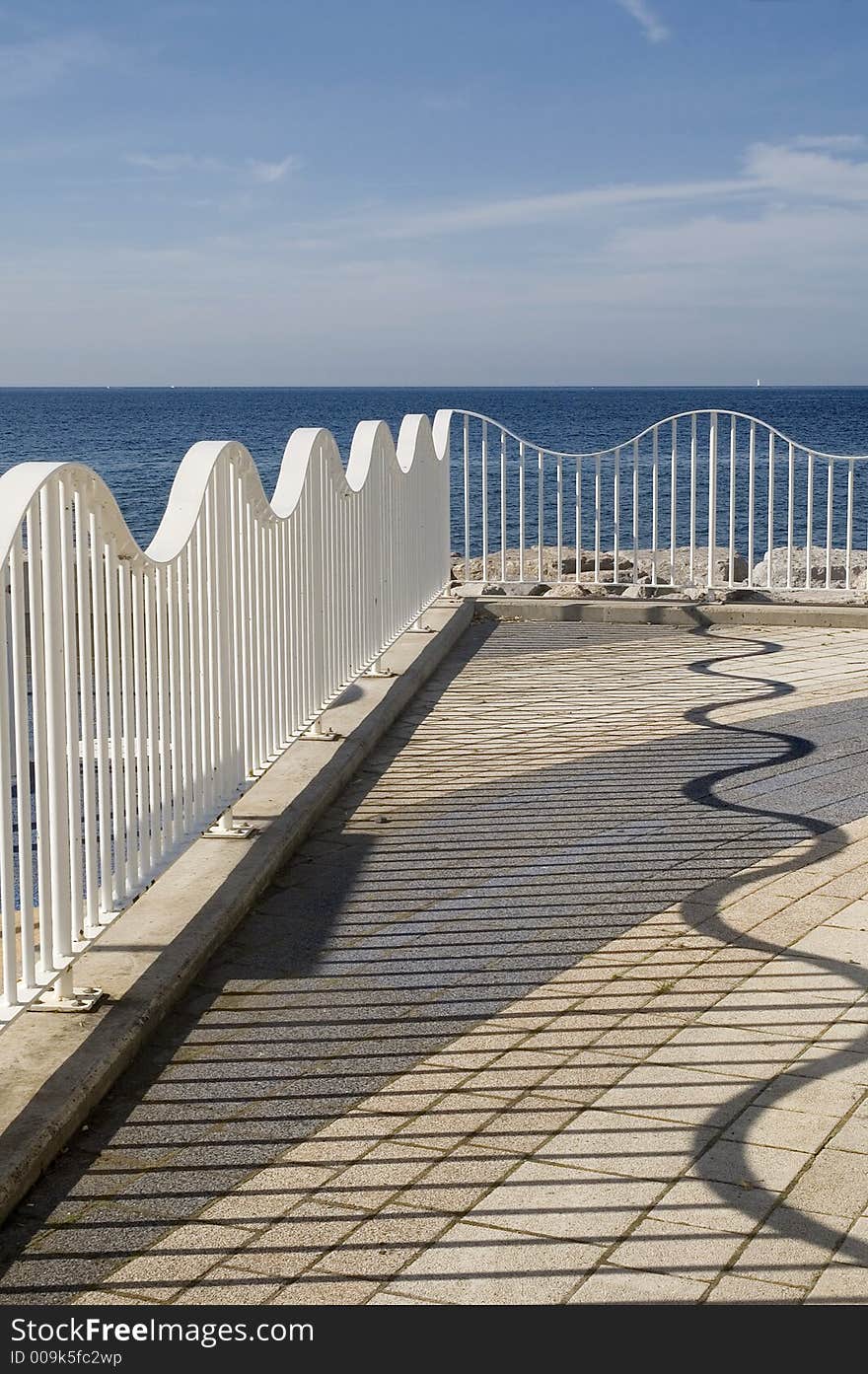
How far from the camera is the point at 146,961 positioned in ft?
16.4

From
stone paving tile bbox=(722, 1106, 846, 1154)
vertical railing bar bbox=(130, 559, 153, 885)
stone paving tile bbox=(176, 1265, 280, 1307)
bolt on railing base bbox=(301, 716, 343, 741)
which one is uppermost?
vertical railing bar bbox=(130, 559, 153, 885)

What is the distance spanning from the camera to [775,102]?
296 ft

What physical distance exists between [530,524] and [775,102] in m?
55.5

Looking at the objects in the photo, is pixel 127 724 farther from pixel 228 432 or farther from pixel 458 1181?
pixel 228 432

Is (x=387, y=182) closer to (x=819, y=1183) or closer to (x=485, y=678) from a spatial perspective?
(x=485, y=678)

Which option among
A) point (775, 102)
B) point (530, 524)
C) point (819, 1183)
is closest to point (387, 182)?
point (775, 102)

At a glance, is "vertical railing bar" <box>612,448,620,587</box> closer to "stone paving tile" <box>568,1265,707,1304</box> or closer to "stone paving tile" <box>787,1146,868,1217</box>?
"stone paving tile" <box>787,1146,868,1217</box>

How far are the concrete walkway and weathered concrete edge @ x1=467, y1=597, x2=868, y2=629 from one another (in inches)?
205

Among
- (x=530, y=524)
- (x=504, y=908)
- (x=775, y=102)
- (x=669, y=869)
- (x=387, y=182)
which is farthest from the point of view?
(x=387, y=182)

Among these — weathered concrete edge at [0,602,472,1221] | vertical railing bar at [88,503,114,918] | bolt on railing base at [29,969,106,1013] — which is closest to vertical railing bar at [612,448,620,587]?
weathered concrete edge at [0,602,472,1221]

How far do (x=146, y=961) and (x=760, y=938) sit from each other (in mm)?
1982

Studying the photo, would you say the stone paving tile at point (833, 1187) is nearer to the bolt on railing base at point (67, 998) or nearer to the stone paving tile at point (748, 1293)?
the stone paving tile at point (748, 1293)

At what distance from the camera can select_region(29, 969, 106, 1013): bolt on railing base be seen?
455 centimetres

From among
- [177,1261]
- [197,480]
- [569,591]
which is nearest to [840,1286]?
[177,1261]
